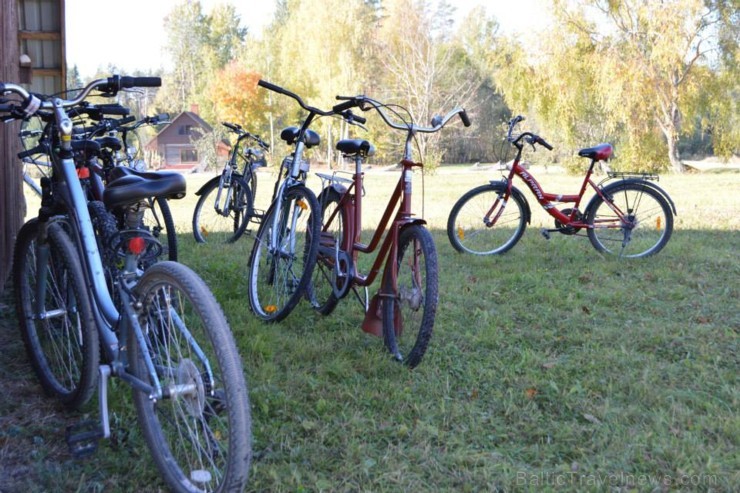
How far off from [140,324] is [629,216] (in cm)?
477

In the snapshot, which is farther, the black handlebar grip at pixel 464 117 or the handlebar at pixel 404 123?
the black handlebar grip at pixel 464 117

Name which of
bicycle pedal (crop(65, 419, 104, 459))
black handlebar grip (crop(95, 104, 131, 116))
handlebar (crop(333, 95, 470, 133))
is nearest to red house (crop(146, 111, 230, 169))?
black handlebar grip (crop(95, 104, 131, 116))

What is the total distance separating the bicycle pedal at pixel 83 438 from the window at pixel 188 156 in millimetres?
49434

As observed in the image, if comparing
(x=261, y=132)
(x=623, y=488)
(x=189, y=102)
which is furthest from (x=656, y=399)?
(x=189, y=102)

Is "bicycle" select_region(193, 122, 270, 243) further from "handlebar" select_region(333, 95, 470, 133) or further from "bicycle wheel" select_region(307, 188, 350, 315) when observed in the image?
"handlebar" select_region(333, 95, 470, 133)

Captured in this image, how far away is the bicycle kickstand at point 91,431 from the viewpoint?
2256mm

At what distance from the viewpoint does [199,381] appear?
1922 millimetres

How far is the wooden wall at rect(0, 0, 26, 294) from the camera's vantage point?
165 inches

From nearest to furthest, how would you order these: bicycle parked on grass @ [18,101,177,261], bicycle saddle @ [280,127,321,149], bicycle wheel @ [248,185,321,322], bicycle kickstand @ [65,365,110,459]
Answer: bicycle kickstand @ [65,365,110,459] < bicycle parked on grass @ [18,101,177,261] < bicycle wheel @ [248,185,321,322] < bicycle saddle @ [280,127,321,149]

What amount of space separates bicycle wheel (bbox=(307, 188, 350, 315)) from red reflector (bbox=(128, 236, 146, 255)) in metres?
1.57

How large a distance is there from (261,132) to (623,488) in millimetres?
37891

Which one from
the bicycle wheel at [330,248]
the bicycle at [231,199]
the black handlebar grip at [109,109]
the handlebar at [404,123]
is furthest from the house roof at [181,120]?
the handlebar at [404,123]

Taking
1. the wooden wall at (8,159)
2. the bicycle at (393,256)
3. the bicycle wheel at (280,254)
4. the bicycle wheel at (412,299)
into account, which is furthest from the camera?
the wooden wall at (8,159)

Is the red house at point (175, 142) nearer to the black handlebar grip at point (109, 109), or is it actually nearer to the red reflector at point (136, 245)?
the black handlebar grip at point (109, 109)
